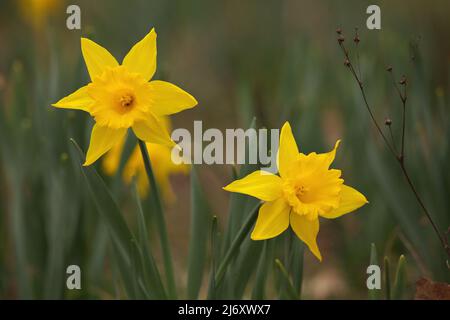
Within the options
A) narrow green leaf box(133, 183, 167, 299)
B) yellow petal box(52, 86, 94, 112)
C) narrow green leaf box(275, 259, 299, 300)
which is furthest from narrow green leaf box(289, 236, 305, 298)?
yellow petal box(52, 86, 94, 112)

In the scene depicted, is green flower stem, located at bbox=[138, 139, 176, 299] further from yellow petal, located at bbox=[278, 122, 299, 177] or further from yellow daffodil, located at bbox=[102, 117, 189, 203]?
yellow daffodil, located at bbox=[102, 117, 189, 203]

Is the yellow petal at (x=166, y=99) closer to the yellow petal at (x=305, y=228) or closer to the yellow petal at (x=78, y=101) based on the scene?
the yellow petal at (x=78, y=101)

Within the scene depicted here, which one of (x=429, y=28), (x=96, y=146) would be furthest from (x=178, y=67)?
(x=96, y=146)

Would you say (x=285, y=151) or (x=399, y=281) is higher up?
(x=285, y=151)

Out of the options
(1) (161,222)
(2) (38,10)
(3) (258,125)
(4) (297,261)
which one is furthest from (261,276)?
(2) (38,10)

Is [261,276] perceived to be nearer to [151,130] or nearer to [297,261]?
[297,261]

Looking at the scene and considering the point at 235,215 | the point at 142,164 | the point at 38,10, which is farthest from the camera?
the point at 38,10
